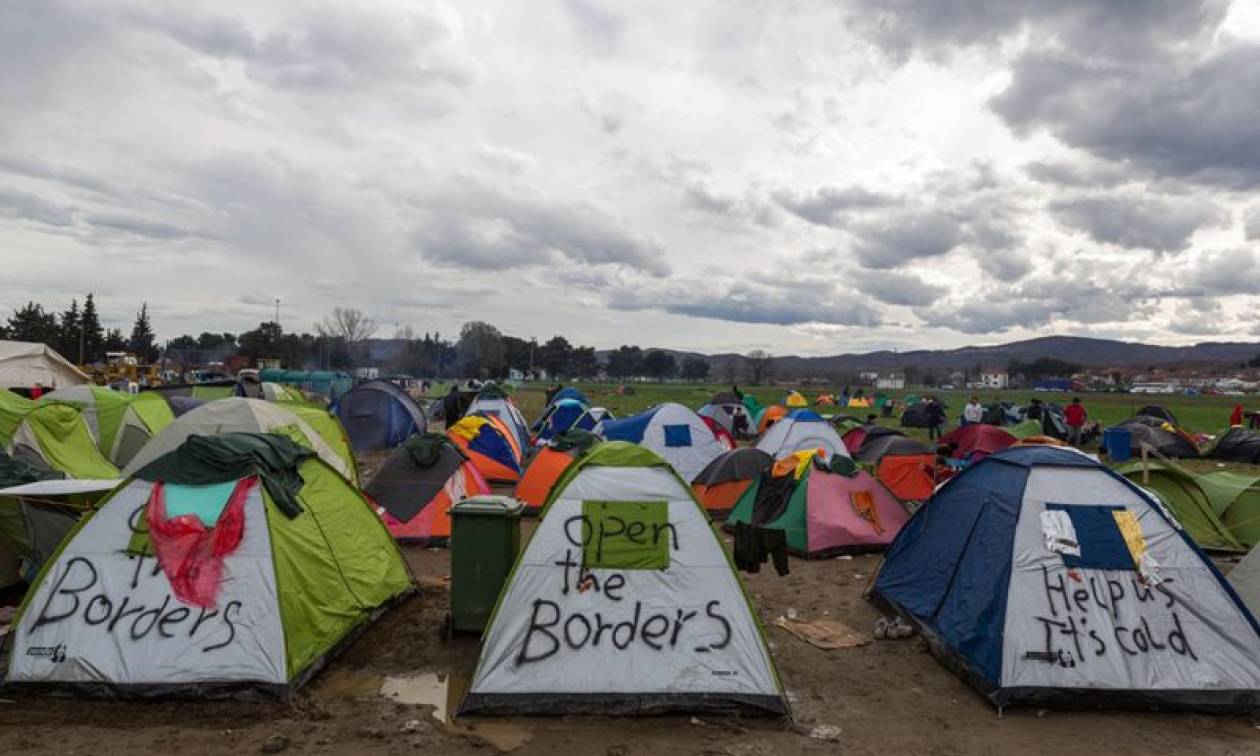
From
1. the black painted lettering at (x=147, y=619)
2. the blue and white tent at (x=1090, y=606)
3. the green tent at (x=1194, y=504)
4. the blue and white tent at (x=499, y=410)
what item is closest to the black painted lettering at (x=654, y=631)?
the blue and white tent at (x=1090, y=606)

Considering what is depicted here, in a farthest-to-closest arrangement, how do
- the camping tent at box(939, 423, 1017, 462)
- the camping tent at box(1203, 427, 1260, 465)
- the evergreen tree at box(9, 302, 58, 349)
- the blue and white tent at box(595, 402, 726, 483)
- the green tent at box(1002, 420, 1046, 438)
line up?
the evergreen tree at box(9, 302, 58, 349) < the camping tent at box(1203, 427, 1260, 465) < the green tent at box(1002, 420, 1046, 438) < the camping tent at box(939, 423, 1017, 462) < the blue and white tent at box(595, 402, 726, 483)

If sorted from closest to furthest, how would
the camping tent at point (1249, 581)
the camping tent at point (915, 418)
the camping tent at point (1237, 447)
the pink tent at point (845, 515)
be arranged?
the camping tent at point (1249, 581) < the pink tent at point (845, 515) < the camping tent at point (1237, 447) < the camping tent at point (915, 418)

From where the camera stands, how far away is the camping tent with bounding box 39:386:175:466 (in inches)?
620

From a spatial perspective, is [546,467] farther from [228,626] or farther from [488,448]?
[228,626]

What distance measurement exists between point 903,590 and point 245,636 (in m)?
6.33

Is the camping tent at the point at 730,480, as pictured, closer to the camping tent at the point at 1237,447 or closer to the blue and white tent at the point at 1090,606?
the blue and white tent at the point at 1090,606

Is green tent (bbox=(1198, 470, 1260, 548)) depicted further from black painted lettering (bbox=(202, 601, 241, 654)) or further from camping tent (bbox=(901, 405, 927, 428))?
camping tent (bbox=(901, 405, 927, 428))

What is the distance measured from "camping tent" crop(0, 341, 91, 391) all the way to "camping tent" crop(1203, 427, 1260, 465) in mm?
43239

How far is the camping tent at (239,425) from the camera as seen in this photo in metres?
11.2

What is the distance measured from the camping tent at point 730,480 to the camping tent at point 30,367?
31.9 meters

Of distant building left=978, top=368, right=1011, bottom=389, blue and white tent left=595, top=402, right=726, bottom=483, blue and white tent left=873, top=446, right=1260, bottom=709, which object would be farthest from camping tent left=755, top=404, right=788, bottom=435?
distant building left=978, top=368, right=1011, bottom=389

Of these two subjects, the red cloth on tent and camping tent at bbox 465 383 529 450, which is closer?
the red cloth on tent

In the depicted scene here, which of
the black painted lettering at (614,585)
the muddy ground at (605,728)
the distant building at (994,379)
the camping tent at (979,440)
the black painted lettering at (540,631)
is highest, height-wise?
the distant building at (994,379)

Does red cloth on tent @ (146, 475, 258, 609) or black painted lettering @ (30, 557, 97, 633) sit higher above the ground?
red cloth on tent @ (146, 475, 258, 609)
